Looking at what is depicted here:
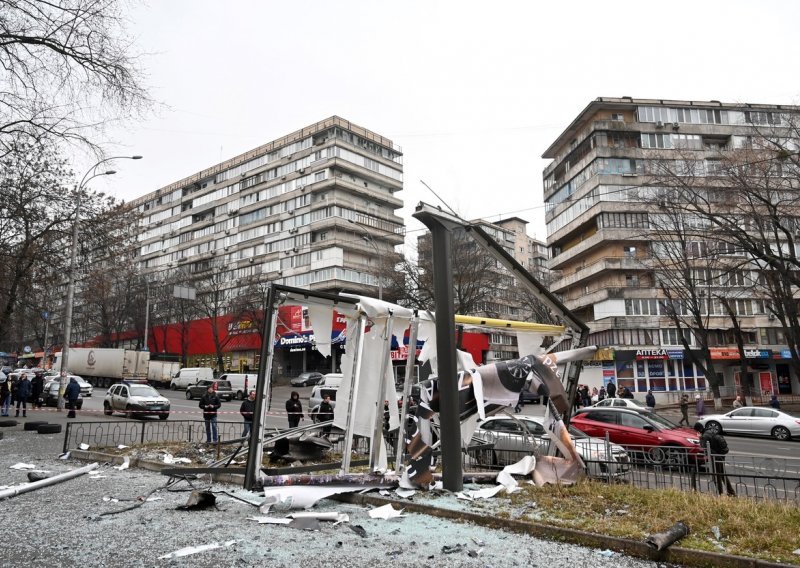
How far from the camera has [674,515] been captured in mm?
7059

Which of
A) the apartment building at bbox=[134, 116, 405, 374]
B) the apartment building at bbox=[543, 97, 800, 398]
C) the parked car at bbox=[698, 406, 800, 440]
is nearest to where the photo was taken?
the parked car at bbox=[698, 406, 800, 440]

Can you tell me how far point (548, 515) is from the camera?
740 centimetres

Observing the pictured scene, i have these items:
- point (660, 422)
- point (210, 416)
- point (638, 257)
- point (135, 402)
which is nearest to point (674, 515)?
point (660, 422)

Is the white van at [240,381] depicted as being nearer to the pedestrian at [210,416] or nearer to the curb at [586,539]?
the pedestrian at [210,416]

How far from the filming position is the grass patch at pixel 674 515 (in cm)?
598

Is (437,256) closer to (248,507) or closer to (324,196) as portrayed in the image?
(248,507)

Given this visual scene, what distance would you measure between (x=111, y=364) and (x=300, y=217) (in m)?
25.1

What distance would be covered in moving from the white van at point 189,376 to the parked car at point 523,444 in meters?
37.1

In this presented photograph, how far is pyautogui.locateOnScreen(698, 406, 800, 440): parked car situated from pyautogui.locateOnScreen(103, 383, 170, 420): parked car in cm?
2379

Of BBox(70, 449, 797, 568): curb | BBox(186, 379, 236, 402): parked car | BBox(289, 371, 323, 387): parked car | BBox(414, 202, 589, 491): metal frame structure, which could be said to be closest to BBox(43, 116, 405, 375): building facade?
BBox(289, 371, 323, 387): parked car

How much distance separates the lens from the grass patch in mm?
5984

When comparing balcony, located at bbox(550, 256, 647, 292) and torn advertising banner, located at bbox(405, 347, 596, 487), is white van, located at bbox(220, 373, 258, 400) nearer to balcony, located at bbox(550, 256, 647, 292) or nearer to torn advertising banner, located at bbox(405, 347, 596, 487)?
balcony, located at bbox(550, 256, 647, 292)

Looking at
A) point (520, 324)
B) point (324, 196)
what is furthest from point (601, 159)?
point (520, 324)

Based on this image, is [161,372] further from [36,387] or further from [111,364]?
[36,387]
